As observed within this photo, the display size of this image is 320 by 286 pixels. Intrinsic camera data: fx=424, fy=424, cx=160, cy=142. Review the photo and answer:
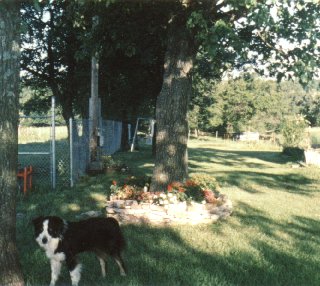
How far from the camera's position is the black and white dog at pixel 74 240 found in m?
5.50

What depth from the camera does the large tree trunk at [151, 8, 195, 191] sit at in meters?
10.5

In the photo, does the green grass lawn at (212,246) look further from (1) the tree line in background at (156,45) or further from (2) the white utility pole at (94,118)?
(2) the white utility pole at (94,118)

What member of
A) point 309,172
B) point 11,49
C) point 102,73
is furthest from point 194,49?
point 102,73

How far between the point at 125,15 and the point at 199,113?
2340 inches

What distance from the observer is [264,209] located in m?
11.2

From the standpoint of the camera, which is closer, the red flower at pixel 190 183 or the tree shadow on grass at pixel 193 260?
the tree shadow on grass at pixel 193 260

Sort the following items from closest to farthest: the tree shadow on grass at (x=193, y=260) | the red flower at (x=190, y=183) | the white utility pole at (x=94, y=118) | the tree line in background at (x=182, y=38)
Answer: the tree shadow on grass at (x=193, y=260)
the tree line in background at (x=182, y=38)
the red flower at (x=190, y=183)
the white utility pole at (x=94, y=118)

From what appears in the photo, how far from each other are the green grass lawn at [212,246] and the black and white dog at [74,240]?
0.33 m

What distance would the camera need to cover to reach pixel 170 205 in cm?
920

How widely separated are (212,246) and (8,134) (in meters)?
4.23

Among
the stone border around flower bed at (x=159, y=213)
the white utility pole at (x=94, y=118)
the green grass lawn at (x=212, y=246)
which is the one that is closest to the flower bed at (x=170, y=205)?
the stone border around flower bed at (x=159, y=213)

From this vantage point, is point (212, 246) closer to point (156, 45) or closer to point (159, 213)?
point (159, 213)

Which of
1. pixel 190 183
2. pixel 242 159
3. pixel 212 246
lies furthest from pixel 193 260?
pixel 242 159

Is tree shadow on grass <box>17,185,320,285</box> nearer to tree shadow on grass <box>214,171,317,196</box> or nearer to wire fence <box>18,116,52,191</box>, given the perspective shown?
wire fence <box>18,116,52,191</box>
